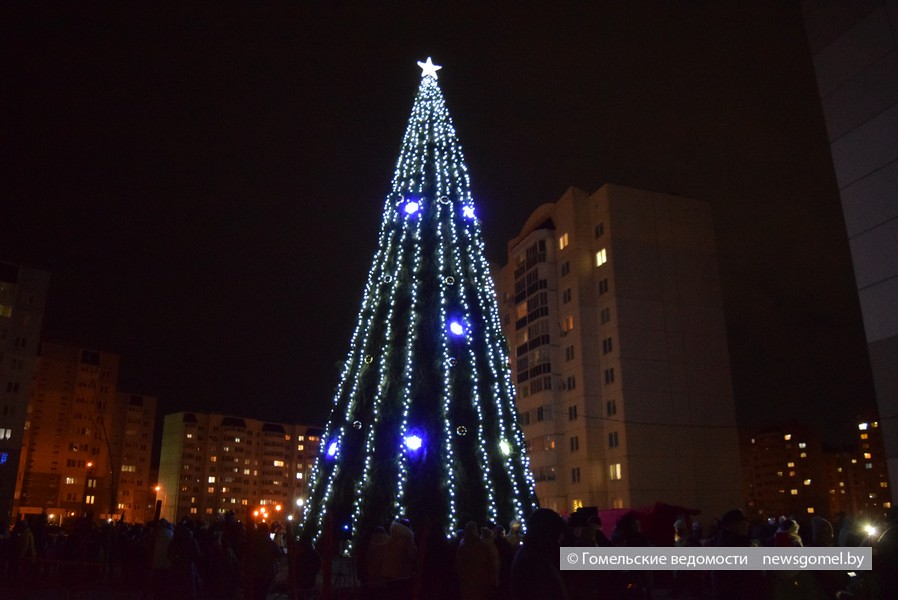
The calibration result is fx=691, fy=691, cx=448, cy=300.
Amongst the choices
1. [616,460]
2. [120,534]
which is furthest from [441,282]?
[616,460]

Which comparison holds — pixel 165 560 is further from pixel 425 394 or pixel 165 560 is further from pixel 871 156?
pixel 871 156

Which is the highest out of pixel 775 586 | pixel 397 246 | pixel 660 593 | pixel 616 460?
pixel 397 246

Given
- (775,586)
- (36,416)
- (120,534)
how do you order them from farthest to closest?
(36,416), (120,534), (775,586)

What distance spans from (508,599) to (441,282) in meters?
7.48

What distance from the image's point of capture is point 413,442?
15547mm

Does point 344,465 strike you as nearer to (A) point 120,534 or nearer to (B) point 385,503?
(B) point 385,503

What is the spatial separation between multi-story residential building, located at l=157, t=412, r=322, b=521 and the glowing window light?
133270 millimetres

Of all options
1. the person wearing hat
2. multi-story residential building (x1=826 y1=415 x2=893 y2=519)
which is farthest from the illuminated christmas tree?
multi-story residential building (x1=826 y1=415 x2=893 y2=519)

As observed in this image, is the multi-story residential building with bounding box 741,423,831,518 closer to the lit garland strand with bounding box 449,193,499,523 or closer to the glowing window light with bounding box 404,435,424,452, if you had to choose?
the lit garland strand with bounding box 449,193,499,523

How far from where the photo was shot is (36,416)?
365ft

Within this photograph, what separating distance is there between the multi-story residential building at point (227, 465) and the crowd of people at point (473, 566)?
131405mm

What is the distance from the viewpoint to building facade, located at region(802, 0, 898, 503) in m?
15.5

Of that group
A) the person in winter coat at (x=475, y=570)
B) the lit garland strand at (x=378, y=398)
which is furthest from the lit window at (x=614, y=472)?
the person in winter coat at (x=475, y=570)

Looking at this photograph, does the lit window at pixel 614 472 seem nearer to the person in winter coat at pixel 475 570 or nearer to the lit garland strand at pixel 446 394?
the lit garland strand at pixel 446 394
